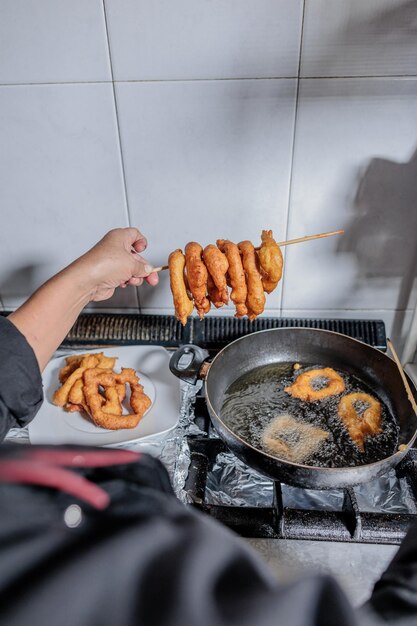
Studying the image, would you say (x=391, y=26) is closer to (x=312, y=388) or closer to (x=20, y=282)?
(x=312, y=388)

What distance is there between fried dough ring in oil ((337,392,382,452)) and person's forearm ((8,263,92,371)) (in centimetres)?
59

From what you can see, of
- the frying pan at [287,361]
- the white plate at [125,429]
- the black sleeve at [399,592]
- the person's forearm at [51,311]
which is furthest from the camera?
the white plate at [125,429]

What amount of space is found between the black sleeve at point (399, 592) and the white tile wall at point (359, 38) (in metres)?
0.91

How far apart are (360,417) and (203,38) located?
2.84ft

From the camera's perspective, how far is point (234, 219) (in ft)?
3.77

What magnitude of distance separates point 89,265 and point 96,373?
0.31m

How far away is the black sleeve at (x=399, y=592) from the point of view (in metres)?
0.36

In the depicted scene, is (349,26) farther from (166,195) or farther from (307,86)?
(166,195)

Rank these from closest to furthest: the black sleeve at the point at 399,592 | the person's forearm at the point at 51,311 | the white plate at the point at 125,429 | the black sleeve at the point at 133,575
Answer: the black sleeve at the point at 133,575, the black sleeve at the point at 399,592, the person's forearm at the point at 51,311, the white plate at the point at 125,429

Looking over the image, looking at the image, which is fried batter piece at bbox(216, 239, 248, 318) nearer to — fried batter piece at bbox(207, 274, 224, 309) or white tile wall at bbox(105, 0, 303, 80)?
fried batter piece at bbox(207, 274, 224, 309)

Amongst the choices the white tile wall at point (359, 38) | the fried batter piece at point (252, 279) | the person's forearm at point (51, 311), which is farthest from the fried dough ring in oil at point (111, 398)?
the white tile wall at point (359, 38)

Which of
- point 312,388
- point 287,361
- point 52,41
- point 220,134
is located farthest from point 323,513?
point 52,41

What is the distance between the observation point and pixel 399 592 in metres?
0.38

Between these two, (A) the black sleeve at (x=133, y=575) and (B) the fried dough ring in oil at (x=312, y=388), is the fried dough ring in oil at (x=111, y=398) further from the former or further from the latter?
(A) the black sleeve at (x=133, y=575)
